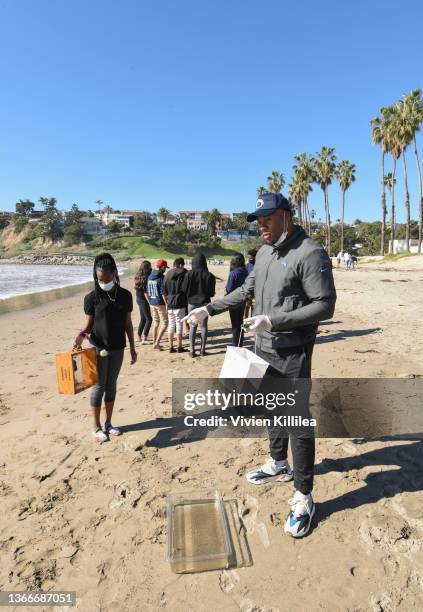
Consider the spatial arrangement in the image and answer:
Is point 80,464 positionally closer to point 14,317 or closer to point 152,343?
point 152,343

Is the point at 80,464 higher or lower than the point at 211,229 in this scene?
lower

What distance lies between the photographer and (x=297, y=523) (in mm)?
2541

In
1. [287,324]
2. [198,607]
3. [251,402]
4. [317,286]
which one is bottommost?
[198,607]

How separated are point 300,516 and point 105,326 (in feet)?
8.33

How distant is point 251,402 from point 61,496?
190cm

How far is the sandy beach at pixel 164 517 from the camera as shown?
7.03 ft

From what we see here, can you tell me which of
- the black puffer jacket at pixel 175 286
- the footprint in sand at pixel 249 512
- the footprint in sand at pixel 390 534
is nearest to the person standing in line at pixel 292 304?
the footprint in sand at pixel 249 512

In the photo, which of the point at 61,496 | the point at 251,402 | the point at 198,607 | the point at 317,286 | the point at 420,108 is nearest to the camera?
the point at 198,607

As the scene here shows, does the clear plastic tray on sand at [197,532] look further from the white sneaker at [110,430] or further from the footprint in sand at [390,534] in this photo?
the white sneaker at [110,430]

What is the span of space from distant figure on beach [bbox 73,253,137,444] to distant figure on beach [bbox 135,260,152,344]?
4000 mm

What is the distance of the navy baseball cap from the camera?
2.46m

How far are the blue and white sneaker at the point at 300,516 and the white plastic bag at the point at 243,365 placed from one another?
1.00 m

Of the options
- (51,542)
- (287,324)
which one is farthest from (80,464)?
(287,324)

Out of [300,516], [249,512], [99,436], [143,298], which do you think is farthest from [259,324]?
[143,298]
